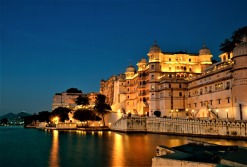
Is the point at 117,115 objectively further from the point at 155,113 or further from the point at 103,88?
the point at 103,88

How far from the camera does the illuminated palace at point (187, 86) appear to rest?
6306 centimetres

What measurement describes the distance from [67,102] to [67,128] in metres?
64.3

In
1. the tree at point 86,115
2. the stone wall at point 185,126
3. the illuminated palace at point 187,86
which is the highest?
the illuminated palace at point 187,86

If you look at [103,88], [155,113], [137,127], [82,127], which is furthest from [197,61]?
[103,88]

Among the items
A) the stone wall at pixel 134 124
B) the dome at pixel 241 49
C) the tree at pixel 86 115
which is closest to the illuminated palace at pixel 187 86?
the dome at pixel 241 49

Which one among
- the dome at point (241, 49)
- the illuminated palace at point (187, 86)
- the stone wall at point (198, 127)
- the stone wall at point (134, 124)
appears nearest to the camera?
the stone wall at point (198, 127)

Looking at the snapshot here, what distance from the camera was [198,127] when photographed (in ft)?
212

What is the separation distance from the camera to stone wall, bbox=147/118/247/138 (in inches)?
2158

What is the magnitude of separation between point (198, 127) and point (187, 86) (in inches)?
1145

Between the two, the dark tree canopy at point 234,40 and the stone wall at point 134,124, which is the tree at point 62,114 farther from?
the dark tree canopy at point 234,40

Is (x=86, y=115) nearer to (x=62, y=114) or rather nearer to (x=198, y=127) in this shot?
(x=62, y=114)

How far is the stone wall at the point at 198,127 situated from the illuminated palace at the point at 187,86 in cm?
569

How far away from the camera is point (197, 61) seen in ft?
333

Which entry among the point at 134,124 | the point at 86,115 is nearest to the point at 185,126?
the point at 134,124
